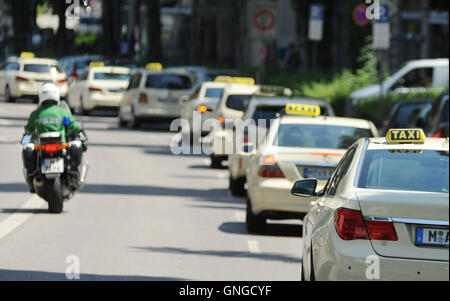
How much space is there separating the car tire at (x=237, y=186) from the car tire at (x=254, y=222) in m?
4.52

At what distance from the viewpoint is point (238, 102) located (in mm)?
25297

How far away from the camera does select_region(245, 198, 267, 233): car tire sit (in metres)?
15.3

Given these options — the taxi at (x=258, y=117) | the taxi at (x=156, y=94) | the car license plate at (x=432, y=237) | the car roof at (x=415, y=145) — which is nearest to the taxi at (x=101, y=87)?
the taxi at (x=156, y=94)

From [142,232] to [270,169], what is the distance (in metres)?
1.58

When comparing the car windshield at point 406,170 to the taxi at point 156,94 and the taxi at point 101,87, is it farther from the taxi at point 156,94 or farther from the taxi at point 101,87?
the taxi at point 101,87

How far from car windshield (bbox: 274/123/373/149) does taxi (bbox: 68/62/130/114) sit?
2510 centimetres

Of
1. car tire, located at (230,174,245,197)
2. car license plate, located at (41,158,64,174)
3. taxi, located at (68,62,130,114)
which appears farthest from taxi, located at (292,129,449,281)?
taxi, located at (68,62,130,114)

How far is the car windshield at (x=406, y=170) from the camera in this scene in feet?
27.0

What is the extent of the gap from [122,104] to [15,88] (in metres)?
9.63

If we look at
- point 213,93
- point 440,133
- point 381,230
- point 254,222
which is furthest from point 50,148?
point 213,93

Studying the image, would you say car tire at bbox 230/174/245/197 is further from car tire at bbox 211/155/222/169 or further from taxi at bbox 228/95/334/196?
car tire at bbox 211/155/222/169

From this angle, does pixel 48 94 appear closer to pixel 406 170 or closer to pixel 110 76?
pixel 406 170

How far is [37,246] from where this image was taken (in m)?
13.2

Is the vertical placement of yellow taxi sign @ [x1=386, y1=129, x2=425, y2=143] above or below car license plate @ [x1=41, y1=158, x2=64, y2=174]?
above
